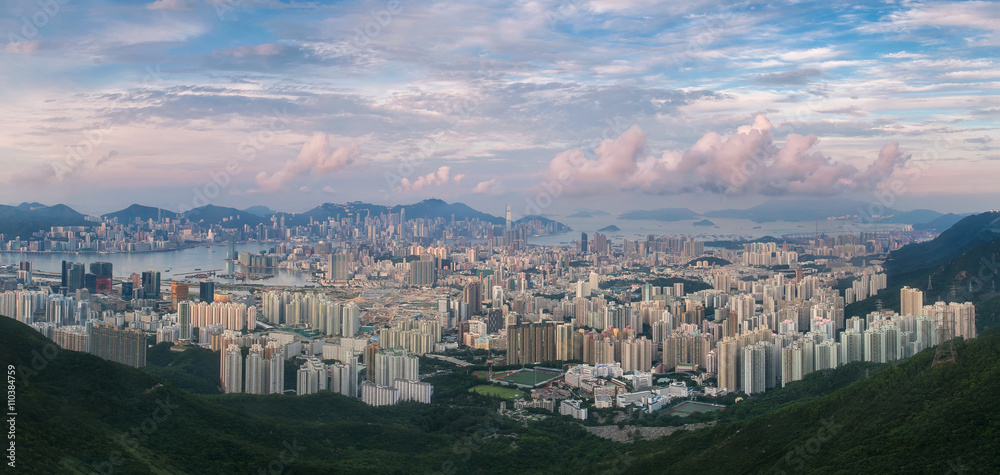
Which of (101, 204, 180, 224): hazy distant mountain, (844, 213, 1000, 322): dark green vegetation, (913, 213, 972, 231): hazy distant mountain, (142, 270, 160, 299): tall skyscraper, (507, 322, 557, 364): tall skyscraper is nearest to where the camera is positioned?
(507, 322, 557, 364): tall skyscraper

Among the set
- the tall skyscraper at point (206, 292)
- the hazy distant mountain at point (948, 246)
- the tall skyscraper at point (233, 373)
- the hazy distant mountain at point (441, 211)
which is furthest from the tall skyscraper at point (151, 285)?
the hazy distant mountain at point (441, 211)

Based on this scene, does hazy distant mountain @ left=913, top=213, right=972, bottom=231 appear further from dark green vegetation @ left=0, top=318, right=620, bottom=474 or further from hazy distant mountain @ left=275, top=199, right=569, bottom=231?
dark green vegetation @ left=0, top=318, right=620, bottom=474

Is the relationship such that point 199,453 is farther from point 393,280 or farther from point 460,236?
point 460,236

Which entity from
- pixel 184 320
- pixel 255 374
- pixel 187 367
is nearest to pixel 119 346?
pixel 187 367

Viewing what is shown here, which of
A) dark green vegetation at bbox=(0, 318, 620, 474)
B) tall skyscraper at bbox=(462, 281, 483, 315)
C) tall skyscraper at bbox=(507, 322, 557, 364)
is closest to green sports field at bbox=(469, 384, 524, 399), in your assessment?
dark green vegetation at bbox=(0, 318, 620, 474)

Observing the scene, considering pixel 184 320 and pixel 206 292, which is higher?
pixel 206 292

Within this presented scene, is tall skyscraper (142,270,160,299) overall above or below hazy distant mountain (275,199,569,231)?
below

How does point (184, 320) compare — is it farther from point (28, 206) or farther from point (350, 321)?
point (28, 206)
